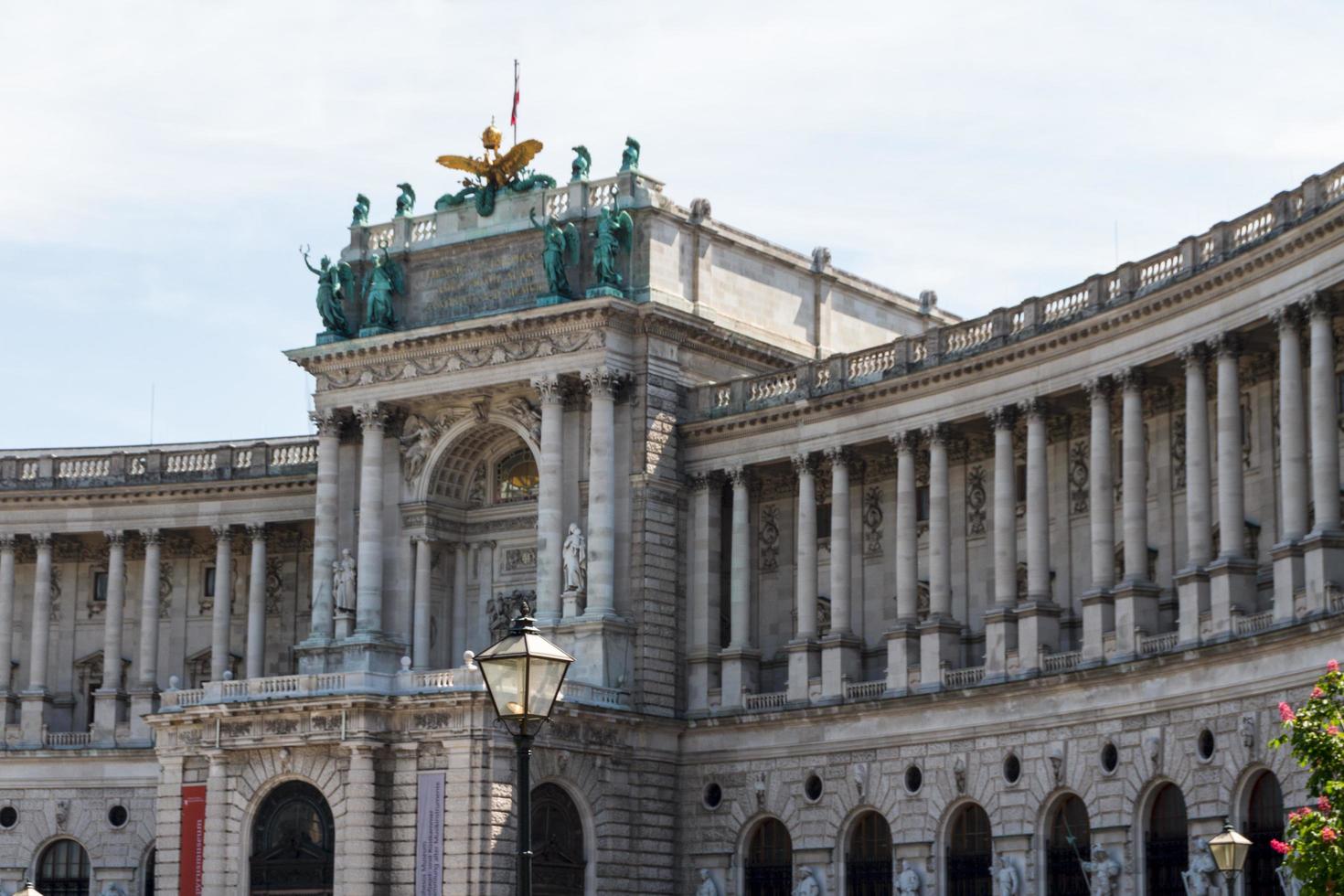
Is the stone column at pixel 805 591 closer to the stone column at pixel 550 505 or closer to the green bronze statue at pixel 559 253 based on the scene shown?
the stone column at pixel 550 505

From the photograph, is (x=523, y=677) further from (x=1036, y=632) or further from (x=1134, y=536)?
(x=1036, y=632)

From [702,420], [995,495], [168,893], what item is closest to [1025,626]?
[995,495]

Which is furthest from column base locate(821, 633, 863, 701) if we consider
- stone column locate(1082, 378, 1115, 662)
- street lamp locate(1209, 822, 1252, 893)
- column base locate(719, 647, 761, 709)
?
street lamp locate(1209, 822, 1252, 893)

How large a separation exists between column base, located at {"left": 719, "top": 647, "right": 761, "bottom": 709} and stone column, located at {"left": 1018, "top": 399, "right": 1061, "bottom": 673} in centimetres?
1103

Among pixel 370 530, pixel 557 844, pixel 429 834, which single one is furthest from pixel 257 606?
pixel 557 844

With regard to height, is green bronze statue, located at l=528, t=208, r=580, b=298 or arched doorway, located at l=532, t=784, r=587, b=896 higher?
green bronze statue, located at l=528, t=208, r=580, b=298

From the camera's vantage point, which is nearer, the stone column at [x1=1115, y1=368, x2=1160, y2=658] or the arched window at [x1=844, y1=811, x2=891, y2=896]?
the stone column at [x1=1115, y1=368, x2=1160, y2=658]

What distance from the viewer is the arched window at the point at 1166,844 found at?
210ft

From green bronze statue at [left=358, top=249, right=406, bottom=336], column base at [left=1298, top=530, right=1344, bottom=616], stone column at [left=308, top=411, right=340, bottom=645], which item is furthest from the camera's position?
green bronze statue at [left=358, top=249, right=406, bottom=336]

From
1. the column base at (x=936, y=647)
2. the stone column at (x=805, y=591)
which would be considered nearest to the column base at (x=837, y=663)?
the stone column at (x=805, y=591)

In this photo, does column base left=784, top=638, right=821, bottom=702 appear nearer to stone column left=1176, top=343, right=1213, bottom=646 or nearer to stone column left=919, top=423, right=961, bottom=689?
stone column left=919, top=423, right=961, bottom=689

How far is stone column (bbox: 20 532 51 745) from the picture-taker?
92.0 meters

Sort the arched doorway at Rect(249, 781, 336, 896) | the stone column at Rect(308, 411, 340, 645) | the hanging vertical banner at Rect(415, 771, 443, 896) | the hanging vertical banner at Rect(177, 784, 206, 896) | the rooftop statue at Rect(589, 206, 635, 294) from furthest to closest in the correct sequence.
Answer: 1. the stone column at Rect(308, 411, 340, 645)
2. the rooftop statue at Rect(589, 206, 635, 294)
3. the hanging vertical banner at Rect(177, 784, 206, 896)
4. the arched doorway at Rect(249, 781, 336, 896)
5. the hanging vertical banner at Rect(415, 771, 443, 896)

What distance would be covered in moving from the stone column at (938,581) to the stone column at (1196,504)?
357 inches
